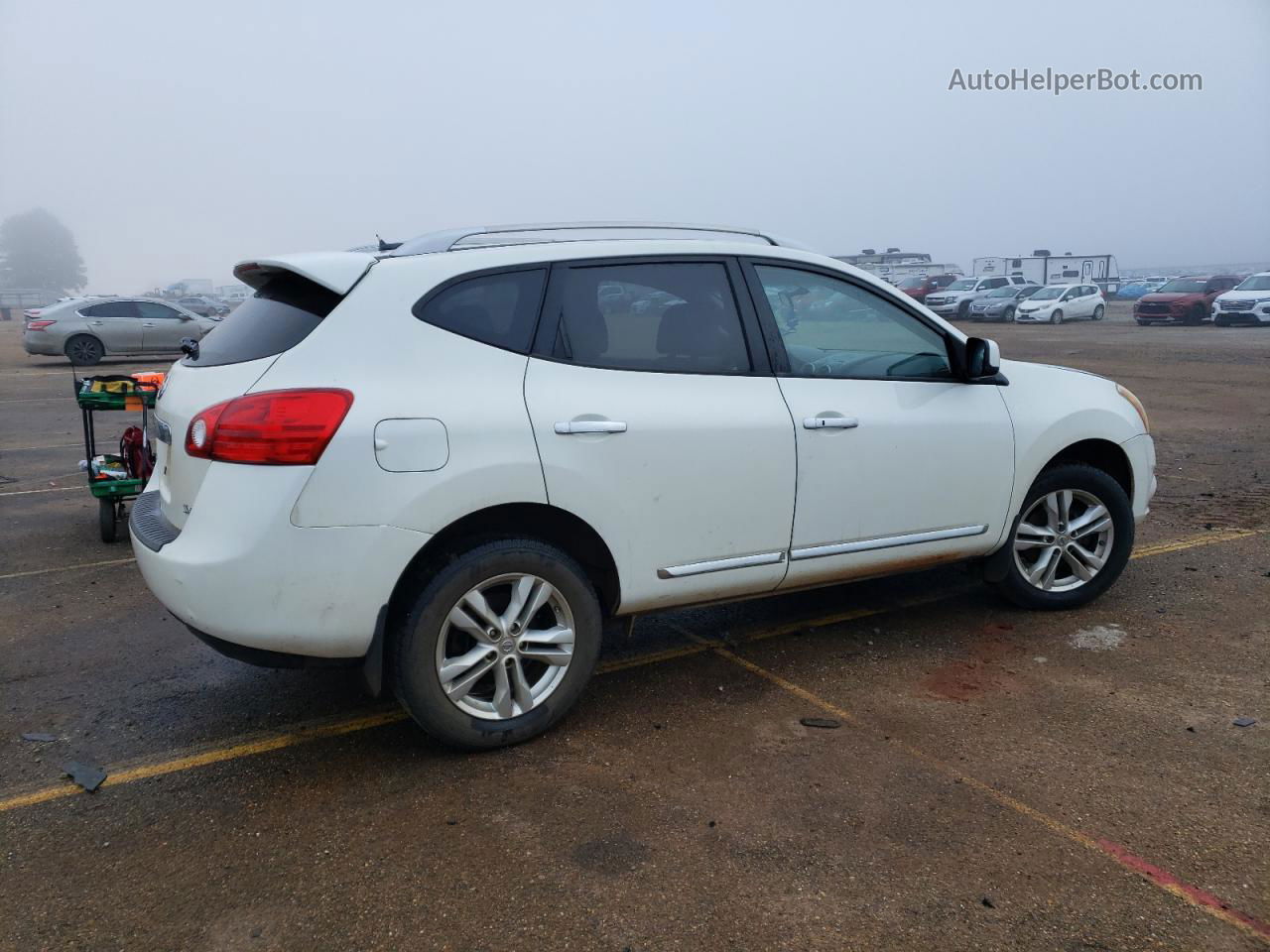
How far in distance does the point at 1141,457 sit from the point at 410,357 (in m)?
3.76

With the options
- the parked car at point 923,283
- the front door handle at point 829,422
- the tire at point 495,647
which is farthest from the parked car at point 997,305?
the tire at point 495,647

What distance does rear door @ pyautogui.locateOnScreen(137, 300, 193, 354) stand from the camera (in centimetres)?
2245

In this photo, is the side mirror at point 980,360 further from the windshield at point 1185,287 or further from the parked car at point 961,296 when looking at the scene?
the parked car at point 961,296

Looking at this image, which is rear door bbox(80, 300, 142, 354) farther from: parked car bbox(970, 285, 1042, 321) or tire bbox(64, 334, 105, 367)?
parked car bbox(970, 285, 1042, 321)

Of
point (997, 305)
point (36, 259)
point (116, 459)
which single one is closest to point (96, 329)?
point (116, 459)

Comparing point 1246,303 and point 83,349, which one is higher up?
point 83,349

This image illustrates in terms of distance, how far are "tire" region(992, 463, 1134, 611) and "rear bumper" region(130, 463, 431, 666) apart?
3.03m

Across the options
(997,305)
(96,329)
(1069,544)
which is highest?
(96,329)

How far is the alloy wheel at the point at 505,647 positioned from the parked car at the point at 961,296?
3735cm

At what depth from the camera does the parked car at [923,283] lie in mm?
44312

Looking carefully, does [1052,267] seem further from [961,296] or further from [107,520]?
[107,520]

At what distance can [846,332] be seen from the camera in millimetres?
4406

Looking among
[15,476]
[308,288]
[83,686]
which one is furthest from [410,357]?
[15,476]

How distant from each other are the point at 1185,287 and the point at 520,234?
3746cm
